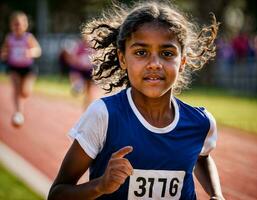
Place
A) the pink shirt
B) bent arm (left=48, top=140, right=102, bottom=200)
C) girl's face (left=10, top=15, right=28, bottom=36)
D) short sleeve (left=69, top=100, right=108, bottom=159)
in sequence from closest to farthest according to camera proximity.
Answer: bent arm (left=48, top=140, right=102, bottom=200) < short sleeve (left=69, top=100, right=108, bottom=159) < girl's face (left=10, top=15, right=28, bottom=36) < the pink shirt

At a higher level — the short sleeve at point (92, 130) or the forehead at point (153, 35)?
the forehead at point (153, 35)

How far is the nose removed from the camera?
317cm

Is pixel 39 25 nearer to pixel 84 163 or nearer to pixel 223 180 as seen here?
pixel 223 180

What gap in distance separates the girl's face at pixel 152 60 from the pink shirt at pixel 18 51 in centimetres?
886

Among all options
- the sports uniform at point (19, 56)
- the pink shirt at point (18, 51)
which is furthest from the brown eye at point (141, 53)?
the pink shirt at point (18, 51)

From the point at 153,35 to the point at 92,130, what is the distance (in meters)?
0.58

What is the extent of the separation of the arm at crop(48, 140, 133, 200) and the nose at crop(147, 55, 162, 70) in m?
0.53

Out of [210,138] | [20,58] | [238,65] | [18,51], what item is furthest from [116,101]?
[238,65]

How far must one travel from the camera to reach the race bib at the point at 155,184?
316 cm

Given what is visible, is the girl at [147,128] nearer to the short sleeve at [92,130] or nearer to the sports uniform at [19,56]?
the short sleeve at [92,130]

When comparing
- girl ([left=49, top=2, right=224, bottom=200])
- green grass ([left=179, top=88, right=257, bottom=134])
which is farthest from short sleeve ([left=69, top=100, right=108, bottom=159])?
green grass ([left=179, top=88, right=257, bottom=134])

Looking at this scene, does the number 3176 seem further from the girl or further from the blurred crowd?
the blurred crowd

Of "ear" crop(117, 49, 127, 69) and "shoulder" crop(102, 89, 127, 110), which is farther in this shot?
"ear" crop(117, 49, 127, 69)

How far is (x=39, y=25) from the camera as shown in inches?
1357
